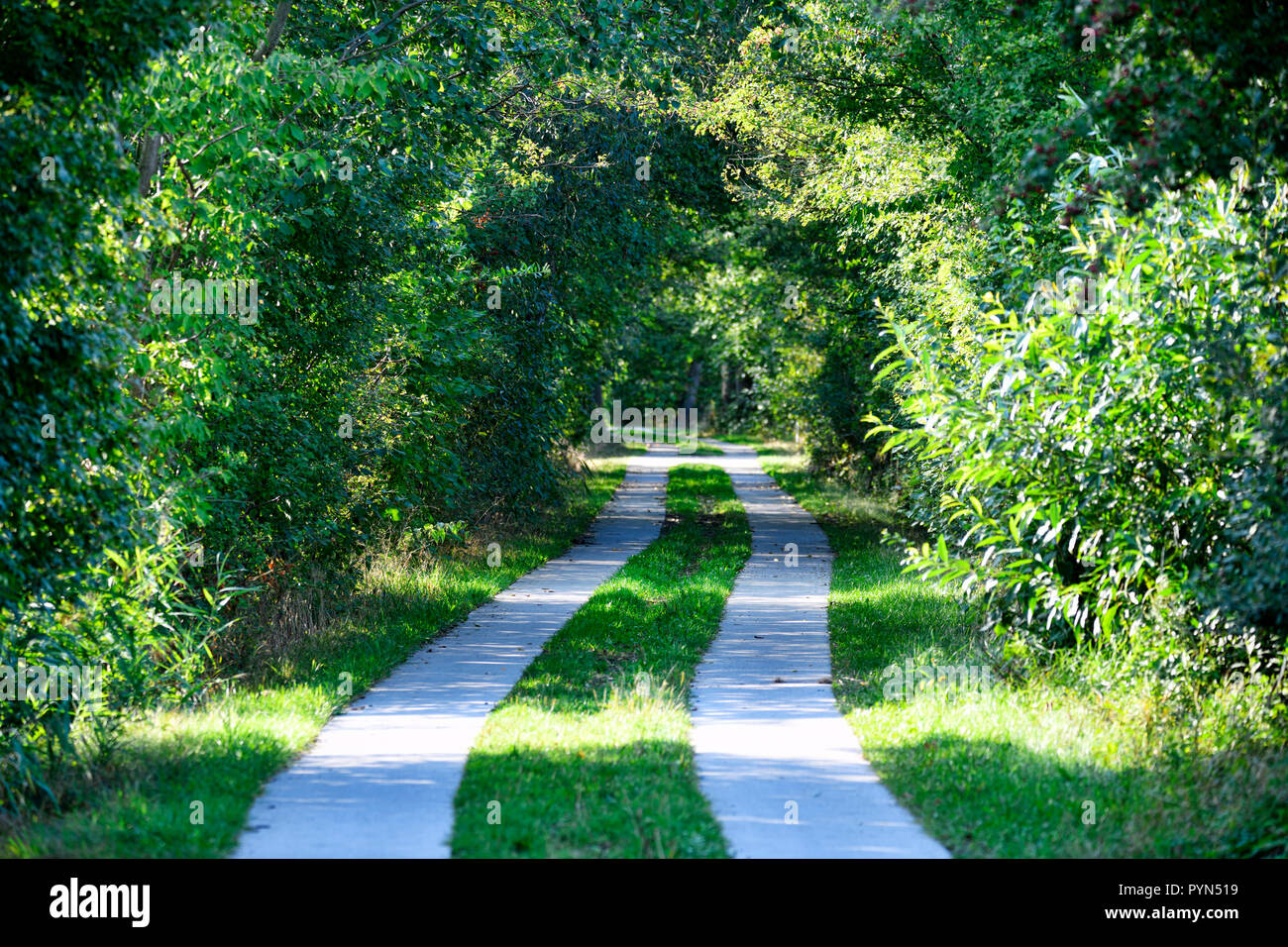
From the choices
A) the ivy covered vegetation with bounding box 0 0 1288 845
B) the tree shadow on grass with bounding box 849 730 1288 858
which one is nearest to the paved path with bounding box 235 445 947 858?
the tree shadow on grass with bounding box 849 730 1288 858

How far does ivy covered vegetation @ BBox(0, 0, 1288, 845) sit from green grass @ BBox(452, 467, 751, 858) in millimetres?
2370

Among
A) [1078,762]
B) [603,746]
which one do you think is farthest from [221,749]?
[1078,762]

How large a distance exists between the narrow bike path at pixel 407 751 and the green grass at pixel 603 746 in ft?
0.62

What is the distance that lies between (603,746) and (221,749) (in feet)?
7.88

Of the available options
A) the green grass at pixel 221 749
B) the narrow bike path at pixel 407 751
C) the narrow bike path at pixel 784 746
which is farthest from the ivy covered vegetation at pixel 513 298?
the narrow bike path at pixel 784 746

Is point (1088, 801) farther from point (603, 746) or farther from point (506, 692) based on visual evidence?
point (506, 692)

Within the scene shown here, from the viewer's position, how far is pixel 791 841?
587 centimetres

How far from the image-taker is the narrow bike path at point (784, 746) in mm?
6000

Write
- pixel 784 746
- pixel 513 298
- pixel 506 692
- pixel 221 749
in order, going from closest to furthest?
pixel 221 749, pixel 784 746, pixel 506 692, pixel 513 298

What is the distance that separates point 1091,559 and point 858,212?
372 inches

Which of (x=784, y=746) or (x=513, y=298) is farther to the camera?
(x=513, y=298)

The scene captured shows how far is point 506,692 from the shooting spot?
9539mm

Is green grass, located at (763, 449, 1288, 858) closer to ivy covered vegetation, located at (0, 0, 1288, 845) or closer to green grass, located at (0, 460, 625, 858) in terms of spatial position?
ivy covered vegetation, located at (0, 0, 1288, 845)

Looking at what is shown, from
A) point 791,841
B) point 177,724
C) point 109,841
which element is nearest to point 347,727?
point 177,724
